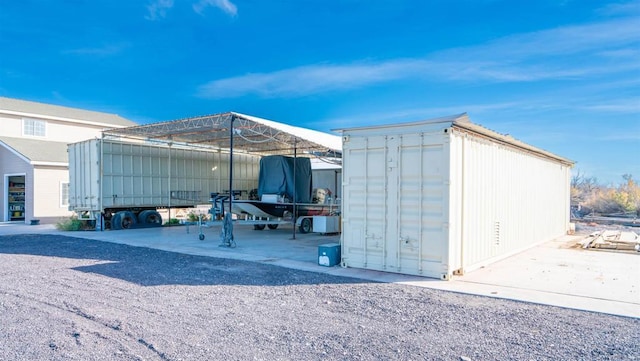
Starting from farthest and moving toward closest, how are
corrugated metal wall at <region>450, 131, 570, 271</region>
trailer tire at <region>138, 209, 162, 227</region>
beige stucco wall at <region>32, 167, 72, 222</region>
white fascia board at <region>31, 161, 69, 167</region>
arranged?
beige stucco wall at <region>32, 167, 72, 222</region>, white fascia board at <region>31, 161, 69, 167</region>, trailer tire at <region>138, 209, 162, 227</region>, corrugated metal wall at <region>450, 131, 570, 271</region>

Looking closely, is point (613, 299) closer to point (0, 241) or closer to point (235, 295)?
point (235, 295)

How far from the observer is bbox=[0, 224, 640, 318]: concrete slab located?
22.2ft

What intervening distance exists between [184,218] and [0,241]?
904cm

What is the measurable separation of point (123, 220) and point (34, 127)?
11.5 meters

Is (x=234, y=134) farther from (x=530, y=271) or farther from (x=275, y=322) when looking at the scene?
(x=275, y=322)

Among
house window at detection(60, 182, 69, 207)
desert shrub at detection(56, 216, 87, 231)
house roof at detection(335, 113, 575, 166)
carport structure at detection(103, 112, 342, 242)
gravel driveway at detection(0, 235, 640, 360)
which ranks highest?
carport structure at detection(103, 112, 342, 242)

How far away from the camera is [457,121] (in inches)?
317

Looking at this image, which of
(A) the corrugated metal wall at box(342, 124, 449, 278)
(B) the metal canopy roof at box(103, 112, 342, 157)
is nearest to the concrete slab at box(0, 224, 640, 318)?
(A) the corrugated metal wall at box(342, 124, 449, 278)

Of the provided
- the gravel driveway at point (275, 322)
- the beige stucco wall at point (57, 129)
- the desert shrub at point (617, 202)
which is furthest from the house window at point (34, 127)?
the desert shrub at point (617, 202)

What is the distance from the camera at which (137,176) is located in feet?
62.0

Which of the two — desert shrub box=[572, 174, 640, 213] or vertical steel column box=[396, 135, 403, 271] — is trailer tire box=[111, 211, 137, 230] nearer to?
vertical steel column box=[396, 135, 403, 271]

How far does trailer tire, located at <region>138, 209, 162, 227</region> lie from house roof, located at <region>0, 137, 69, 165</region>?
598 centimetres

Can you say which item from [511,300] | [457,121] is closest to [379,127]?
[457,121]

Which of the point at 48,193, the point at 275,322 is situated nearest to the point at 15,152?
the point at 48,193
